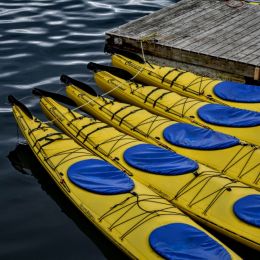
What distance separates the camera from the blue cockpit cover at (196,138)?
14.8 metres

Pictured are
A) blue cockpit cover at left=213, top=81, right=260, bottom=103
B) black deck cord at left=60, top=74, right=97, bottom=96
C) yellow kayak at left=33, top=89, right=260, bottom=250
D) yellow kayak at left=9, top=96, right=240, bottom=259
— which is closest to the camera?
yellow kayak at left=9, top=96, right=240, bottom=259

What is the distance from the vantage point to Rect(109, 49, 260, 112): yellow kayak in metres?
17.1

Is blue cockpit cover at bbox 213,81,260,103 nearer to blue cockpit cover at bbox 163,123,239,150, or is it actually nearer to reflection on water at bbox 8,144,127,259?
→ blue cockpit cover at bbox 163,123,239,150

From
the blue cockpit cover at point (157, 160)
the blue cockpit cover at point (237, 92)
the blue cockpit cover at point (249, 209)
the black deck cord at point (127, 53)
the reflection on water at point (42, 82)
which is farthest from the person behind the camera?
the black deck cord at point (127, 53)

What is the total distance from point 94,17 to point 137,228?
651 inches

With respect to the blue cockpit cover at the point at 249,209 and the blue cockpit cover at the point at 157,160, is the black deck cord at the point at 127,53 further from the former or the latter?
the blue cockpit cover at the point at 249,209

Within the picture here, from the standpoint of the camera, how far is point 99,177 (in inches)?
544

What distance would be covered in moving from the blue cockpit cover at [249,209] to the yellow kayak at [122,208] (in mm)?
971

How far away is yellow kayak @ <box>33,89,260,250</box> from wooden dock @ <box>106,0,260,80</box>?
5271 millimetres

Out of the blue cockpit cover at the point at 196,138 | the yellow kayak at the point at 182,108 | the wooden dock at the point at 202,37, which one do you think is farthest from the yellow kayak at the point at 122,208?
the wooden dock at the point at 202,37

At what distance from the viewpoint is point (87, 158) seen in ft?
48.2

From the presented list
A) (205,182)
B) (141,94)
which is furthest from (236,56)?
(205,182)

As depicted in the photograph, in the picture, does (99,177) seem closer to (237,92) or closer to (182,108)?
Result: (182,108)

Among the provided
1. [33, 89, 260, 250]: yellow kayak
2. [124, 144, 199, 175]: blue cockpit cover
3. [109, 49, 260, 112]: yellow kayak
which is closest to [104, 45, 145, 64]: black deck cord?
[109, 49, 260, 112]: yellow kayak
